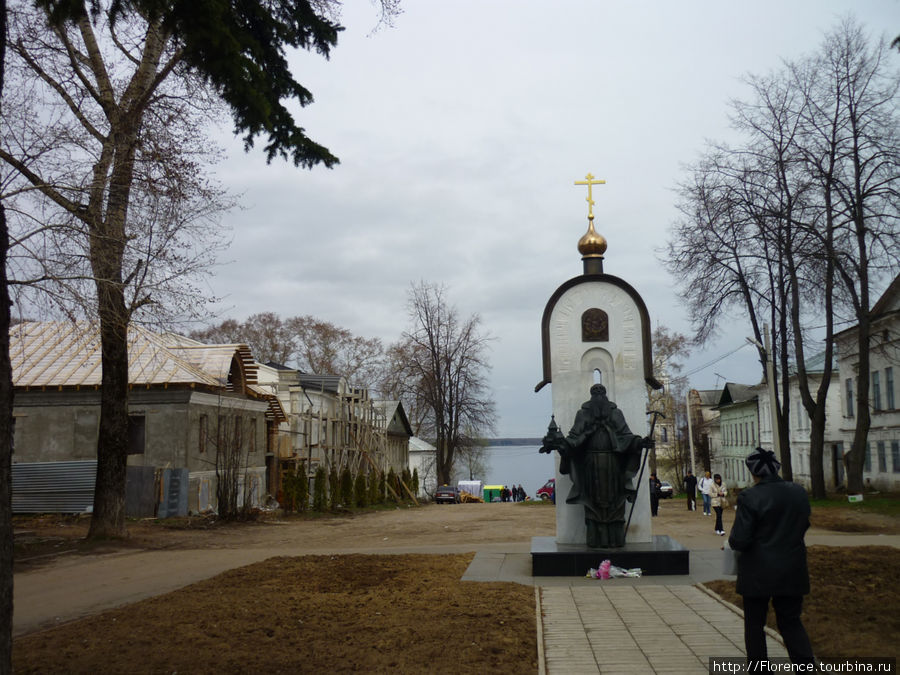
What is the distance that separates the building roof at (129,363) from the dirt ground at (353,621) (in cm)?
1086

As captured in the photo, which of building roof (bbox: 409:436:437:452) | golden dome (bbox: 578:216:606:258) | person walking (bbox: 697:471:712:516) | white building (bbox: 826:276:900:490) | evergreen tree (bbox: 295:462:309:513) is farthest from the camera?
building roof (bbox: 409:436:437:452)

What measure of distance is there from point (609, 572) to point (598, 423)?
2.10m

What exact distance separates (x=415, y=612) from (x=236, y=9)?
6.12 meters

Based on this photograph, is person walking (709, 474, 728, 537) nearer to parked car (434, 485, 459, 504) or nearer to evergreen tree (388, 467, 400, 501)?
evergreen tree (388, 467, 400, 501)

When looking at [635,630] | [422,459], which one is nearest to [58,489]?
[635,630]

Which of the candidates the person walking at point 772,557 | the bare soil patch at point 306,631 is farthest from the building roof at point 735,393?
the person walking at point 772,557

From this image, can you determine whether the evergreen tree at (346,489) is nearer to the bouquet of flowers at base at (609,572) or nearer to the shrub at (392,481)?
the shrub at (392,481)

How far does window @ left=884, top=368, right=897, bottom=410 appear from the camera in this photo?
1344 inches

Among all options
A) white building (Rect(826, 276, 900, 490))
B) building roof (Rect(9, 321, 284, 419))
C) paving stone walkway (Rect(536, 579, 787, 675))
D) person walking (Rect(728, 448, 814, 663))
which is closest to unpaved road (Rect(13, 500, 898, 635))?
paving stone walkway (Rect(536, 579, 787, 675))

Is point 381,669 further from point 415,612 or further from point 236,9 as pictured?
point 236,9

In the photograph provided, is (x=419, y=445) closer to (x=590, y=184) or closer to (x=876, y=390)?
(x=876, y=390)

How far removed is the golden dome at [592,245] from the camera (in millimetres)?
13008

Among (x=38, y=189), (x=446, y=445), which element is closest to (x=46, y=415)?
(x=38, y=189)

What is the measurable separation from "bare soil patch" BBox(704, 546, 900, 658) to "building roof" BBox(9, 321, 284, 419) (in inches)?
736
